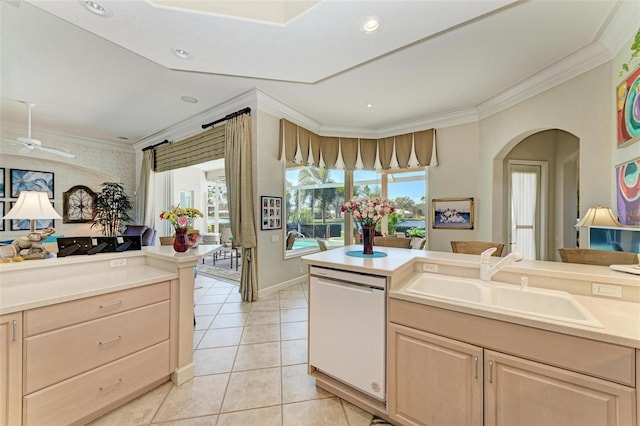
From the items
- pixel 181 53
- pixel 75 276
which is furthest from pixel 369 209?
pixel 181 53

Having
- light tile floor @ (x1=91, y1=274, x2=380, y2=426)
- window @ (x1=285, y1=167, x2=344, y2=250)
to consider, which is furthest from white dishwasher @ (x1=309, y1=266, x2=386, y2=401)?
window @ (x1=285, y1=167, x2=344, y2=250)

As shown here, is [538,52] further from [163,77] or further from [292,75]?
[163,77]

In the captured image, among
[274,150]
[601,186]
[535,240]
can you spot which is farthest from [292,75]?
[535,240]

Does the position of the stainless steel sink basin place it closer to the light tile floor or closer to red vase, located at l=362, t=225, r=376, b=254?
red vase, located at l=362, t=225, r=376, b=254

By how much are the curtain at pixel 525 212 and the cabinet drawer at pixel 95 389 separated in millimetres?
5552

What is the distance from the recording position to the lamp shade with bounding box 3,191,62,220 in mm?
2059

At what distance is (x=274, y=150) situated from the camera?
13.6 ft

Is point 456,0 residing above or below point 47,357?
above

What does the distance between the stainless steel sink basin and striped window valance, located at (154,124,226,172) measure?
3.84 m

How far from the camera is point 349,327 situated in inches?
68.1

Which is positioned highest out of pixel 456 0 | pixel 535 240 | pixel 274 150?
pixel 456 0

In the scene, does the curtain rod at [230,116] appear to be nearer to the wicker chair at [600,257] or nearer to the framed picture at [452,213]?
the framed picture at [452,213]

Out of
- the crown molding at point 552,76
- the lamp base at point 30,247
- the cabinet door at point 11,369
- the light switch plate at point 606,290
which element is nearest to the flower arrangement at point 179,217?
the lamp base at point 30,247

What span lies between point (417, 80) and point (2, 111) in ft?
23.2
